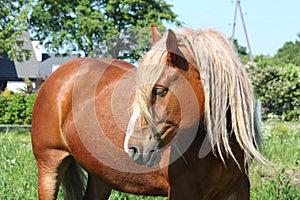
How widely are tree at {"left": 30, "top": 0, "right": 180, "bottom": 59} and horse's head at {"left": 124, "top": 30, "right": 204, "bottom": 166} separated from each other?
2276 centimetres

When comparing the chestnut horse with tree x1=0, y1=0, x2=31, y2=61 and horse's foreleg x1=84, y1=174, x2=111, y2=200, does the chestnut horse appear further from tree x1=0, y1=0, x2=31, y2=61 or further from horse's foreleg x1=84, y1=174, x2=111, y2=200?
tree x1=0, y1=0, x2=31, y2=61

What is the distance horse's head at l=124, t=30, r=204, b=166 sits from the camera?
2516 mm

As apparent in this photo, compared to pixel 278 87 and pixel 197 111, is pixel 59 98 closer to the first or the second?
pixel 197 111

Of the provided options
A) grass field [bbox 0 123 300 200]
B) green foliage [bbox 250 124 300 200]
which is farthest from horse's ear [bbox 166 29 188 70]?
grass field [bbox 0 123 300 200]

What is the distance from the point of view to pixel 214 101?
2.59 m

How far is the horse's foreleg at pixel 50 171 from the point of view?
4.02m

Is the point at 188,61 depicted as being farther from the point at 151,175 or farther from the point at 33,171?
the point at 33,171

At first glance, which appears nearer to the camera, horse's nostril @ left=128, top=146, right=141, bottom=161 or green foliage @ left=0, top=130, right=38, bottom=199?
horse's nostril @ left=128, top=146, right=141, bottom=161

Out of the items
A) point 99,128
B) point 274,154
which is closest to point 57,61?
point 274,154

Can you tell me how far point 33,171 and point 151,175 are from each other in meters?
3.27

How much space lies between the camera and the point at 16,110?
82.5 ft

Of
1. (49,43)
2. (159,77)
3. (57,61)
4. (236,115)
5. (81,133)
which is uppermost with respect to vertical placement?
(159,77)

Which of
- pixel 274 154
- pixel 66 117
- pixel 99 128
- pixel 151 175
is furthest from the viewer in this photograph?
pixel 274 154

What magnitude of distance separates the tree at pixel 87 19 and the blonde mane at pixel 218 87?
894 inches
